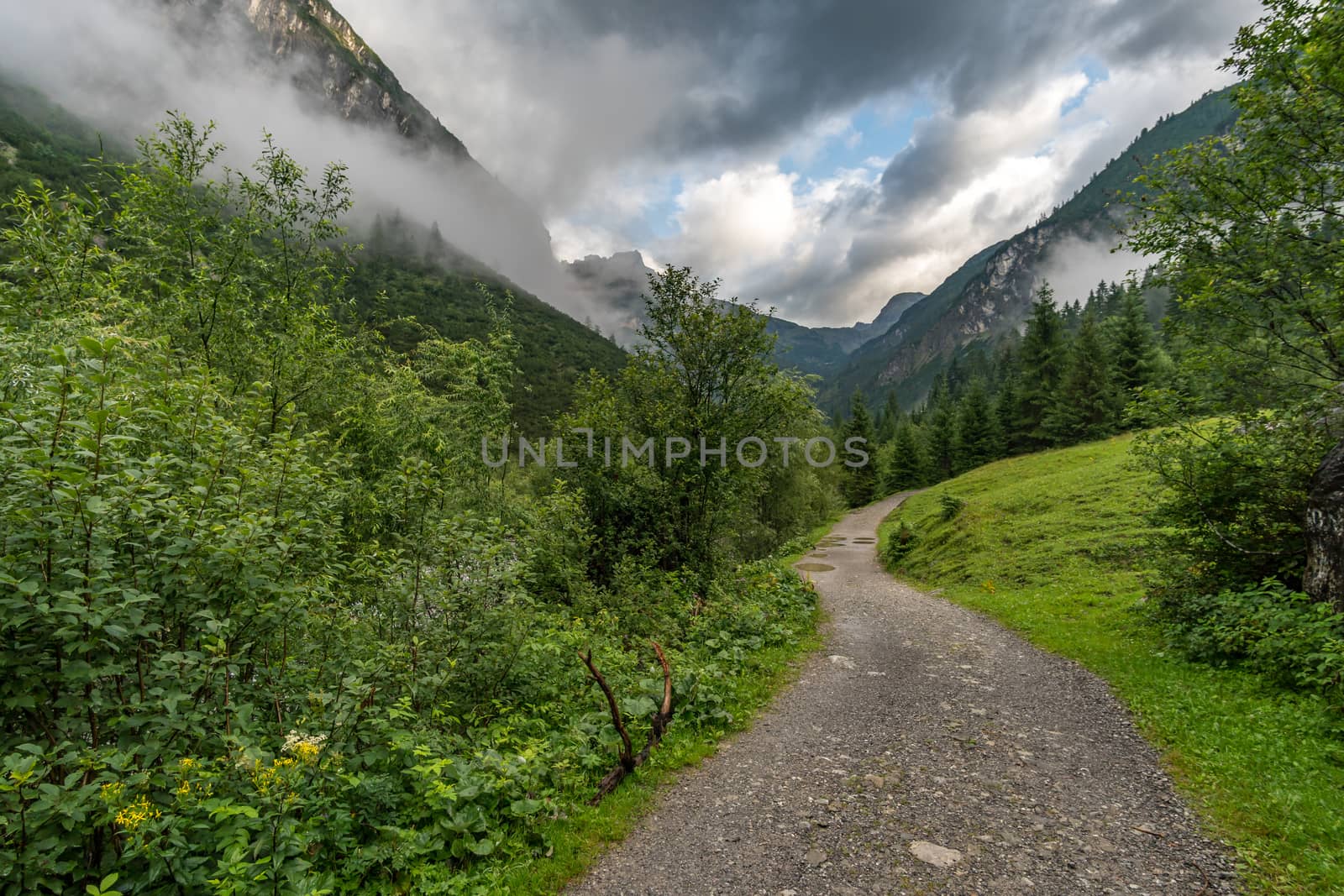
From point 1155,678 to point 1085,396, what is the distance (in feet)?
161

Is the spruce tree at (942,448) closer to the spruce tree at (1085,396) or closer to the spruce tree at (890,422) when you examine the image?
the spruce tree at (1085,396)

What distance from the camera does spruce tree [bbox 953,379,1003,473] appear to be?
58.8m

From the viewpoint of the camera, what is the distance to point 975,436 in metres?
60.6

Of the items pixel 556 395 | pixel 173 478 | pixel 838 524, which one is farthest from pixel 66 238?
pixel 556 395

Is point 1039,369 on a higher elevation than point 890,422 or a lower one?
higher

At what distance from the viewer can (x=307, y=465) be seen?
17.6 ft

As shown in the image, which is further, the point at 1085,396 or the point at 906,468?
the point at 906,468

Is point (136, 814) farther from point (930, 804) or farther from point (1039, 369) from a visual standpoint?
point (1039, 369)

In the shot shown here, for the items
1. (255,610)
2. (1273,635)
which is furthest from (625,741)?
(1273,635)

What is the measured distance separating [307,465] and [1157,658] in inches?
530

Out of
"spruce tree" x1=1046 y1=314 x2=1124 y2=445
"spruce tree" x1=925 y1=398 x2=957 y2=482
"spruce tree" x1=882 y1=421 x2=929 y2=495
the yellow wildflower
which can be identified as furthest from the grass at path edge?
"spruce tree" x1=882 y1=421 x2=929 y2=495

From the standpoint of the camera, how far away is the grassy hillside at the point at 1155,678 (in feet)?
14.8

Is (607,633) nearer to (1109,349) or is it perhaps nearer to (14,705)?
(14,705)

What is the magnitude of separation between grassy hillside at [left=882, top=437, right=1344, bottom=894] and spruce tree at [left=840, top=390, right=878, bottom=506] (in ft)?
137
